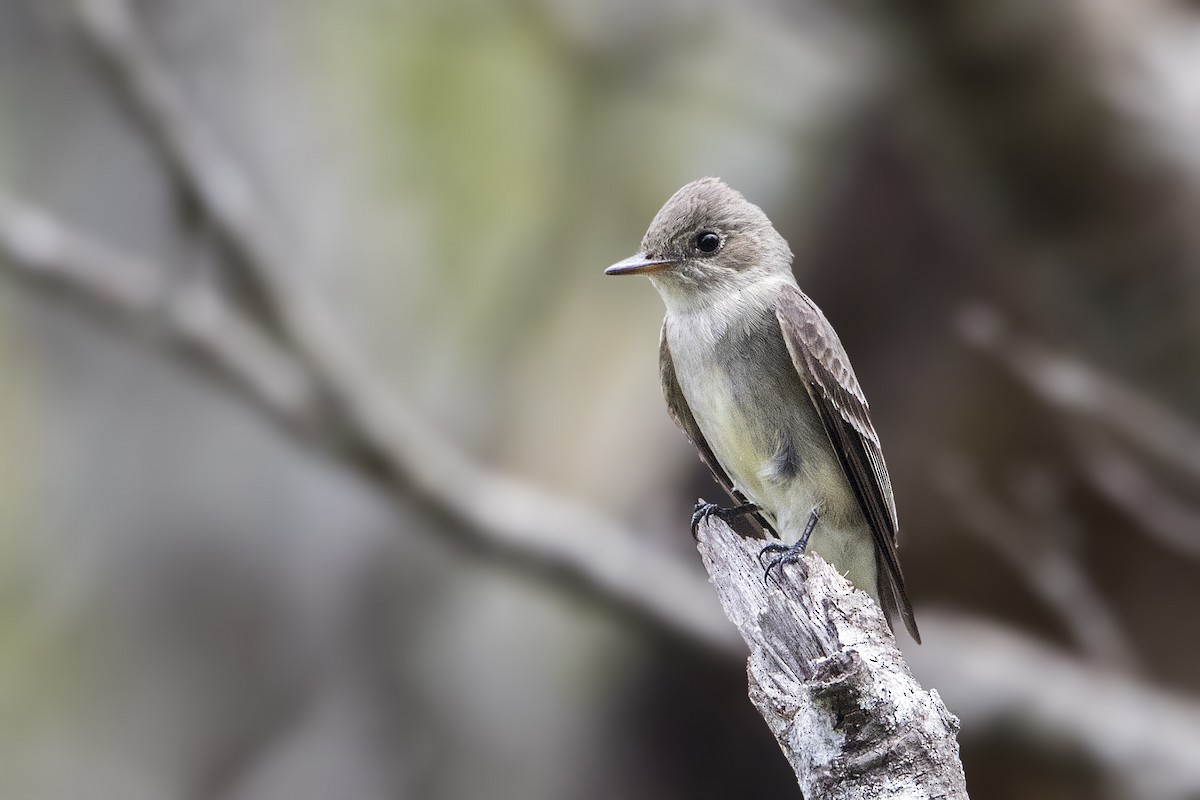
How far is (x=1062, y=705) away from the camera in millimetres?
6012

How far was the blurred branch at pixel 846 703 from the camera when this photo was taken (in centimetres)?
196

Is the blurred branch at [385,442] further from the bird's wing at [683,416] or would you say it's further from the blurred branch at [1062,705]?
the bird's wing at [683,416]

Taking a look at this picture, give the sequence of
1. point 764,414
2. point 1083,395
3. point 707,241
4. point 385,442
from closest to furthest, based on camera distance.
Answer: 1. point 764,414
2. point 707,241
3. point 1083,395
4. point 385,442

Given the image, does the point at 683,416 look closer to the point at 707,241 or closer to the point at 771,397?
the point at 771,397

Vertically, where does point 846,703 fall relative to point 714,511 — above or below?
below

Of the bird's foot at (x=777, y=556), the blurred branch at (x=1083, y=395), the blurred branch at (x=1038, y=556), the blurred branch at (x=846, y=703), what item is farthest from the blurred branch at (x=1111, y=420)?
the blurred branch at (x=846, y=703)

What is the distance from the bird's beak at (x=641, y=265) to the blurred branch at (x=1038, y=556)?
2.62 meters

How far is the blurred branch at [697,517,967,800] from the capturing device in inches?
77.0

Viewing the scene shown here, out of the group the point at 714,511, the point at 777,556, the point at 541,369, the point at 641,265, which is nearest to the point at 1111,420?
the point at 714,511

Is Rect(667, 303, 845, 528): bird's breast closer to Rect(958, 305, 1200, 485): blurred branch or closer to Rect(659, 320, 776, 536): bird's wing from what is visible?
Rect(659, 320, 776, 536): bird's wing

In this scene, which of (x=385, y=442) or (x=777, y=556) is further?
(x=385, y=442)

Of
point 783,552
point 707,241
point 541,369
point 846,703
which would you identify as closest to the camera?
point 846,703

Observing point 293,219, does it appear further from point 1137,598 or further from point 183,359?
point 1137,598

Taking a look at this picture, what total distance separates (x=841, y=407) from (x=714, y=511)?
48cm
